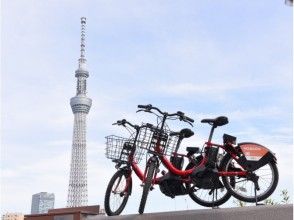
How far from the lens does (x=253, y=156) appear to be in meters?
5.11

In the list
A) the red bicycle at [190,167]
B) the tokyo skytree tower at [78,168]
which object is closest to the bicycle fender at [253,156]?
the red bicycle at [190,167]

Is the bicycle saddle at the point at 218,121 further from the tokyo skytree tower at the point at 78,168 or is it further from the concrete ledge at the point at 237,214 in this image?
the tokyo skytree tower at the point at 78,168

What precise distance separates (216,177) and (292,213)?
1049 mm

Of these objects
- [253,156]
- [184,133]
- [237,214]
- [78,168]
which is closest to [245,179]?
[253,156]

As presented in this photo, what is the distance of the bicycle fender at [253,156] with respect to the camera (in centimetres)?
509

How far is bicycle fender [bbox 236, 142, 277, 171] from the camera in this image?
201 inches

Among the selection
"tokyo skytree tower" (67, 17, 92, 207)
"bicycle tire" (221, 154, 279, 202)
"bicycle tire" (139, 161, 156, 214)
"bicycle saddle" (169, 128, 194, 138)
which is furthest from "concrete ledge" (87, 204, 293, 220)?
"tokyo skytree tower" (67, 17, 92, 207)

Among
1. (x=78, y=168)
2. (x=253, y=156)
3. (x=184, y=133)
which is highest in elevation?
(x=78, y=168)

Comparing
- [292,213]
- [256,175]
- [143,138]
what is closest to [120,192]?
[143,138]

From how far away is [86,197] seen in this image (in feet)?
266

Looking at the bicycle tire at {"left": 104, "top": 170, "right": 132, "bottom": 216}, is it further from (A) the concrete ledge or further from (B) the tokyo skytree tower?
(B) the tokyo skytree tower

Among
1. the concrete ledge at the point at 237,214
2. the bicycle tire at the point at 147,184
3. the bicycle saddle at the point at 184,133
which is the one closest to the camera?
the concrete ledge at the point at 237,214

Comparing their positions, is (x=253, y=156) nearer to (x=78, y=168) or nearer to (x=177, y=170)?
(x=177, y=170)

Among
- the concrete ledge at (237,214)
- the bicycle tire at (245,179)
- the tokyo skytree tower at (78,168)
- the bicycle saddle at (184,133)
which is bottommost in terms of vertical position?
the concrete ledge at (237,214)
